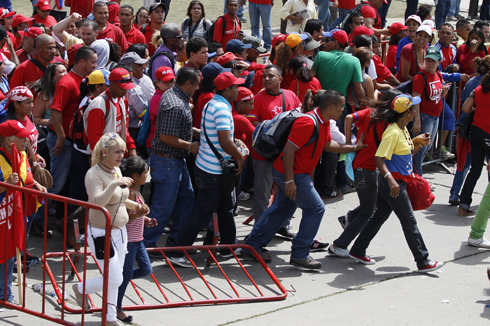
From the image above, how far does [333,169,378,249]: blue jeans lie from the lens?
6.29 m

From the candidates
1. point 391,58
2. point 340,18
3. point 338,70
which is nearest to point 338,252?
point 338,70

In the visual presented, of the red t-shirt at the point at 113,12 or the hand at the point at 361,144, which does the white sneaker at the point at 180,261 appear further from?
the red t-shirt at the point at 113,12

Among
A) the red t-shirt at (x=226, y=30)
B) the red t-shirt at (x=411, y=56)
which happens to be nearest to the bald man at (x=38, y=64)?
the red t-shirt at (x=226, y=30)

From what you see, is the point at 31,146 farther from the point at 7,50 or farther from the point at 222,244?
the point at 7,50

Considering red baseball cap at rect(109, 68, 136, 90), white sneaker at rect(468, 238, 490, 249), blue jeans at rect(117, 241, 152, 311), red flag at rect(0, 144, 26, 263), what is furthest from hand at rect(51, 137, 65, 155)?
white sneaker at rect(468, 238, 490, 249)

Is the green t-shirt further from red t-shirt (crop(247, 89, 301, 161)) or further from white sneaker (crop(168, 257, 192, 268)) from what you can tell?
white sneaker (crop(168, 257, 192, 268))

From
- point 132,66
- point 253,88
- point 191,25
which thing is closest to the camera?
point 132,66

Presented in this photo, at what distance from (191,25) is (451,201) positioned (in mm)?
5425

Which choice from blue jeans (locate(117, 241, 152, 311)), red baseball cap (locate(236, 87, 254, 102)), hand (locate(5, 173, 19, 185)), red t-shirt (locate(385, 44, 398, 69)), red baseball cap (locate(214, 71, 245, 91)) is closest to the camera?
blue jeans (locate(117, 241, 152, 311))

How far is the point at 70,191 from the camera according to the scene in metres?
6.70

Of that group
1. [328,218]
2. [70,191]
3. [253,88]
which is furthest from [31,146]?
[328,218]

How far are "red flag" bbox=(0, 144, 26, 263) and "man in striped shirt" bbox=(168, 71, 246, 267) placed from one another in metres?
1.68

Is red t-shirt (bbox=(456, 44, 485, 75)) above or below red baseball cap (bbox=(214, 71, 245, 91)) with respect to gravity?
below

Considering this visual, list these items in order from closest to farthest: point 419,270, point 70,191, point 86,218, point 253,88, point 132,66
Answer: point 86,218, point 419,270, point 70,191, point 132,66, point 253,88
